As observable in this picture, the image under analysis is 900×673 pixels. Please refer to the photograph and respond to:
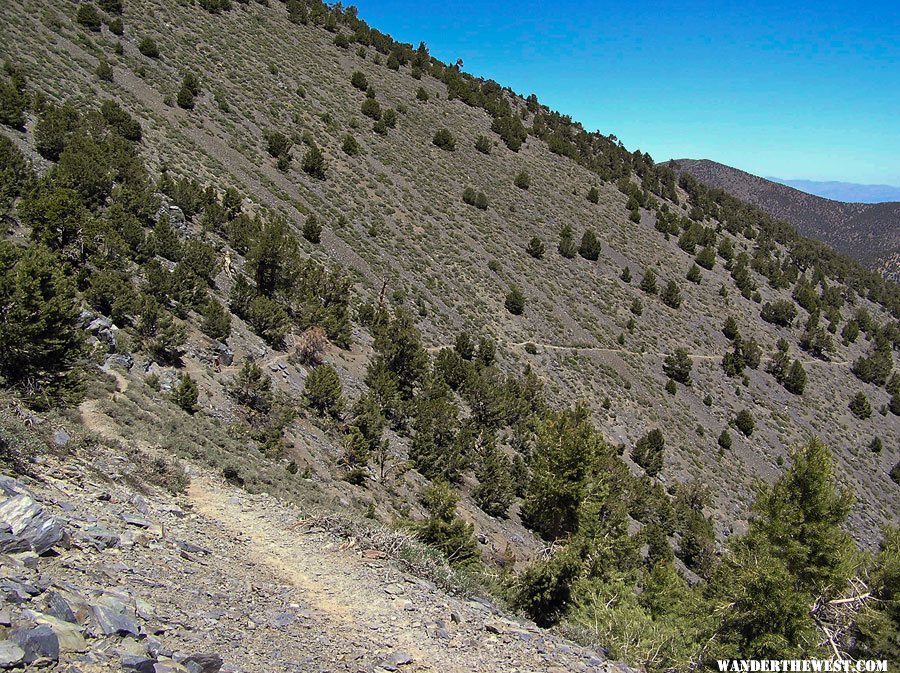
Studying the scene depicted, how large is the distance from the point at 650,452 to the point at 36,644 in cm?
3155

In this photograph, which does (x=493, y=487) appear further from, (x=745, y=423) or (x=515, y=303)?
(x=745, y=423)

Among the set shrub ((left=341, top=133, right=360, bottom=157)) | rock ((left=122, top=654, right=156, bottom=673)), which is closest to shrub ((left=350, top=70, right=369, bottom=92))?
shrub ((left=341, top=133, right=360, bottom=157))

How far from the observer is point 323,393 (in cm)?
1892

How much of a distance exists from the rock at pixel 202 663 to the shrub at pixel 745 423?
42038 millimetres

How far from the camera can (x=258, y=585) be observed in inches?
302

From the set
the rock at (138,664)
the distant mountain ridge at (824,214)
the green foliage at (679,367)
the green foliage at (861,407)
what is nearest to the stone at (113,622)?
the rock at (138,664)

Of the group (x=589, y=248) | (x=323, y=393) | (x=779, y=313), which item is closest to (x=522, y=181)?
(x=589, y=248)

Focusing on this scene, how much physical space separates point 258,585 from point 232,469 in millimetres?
5141

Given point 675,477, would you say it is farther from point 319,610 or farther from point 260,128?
point 260,128

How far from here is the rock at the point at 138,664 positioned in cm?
449

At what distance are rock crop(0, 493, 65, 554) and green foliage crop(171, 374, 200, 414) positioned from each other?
27.3 ft

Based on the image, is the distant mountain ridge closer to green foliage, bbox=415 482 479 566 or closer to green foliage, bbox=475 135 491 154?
green foliage, bbox=475 135 491 154

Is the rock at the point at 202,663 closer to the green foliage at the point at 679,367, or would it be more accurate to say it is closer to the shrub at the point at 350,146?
the green foliage at the point at 679,367

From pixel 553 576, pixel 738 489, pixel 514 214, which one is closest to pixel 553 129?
pixel 514 214
